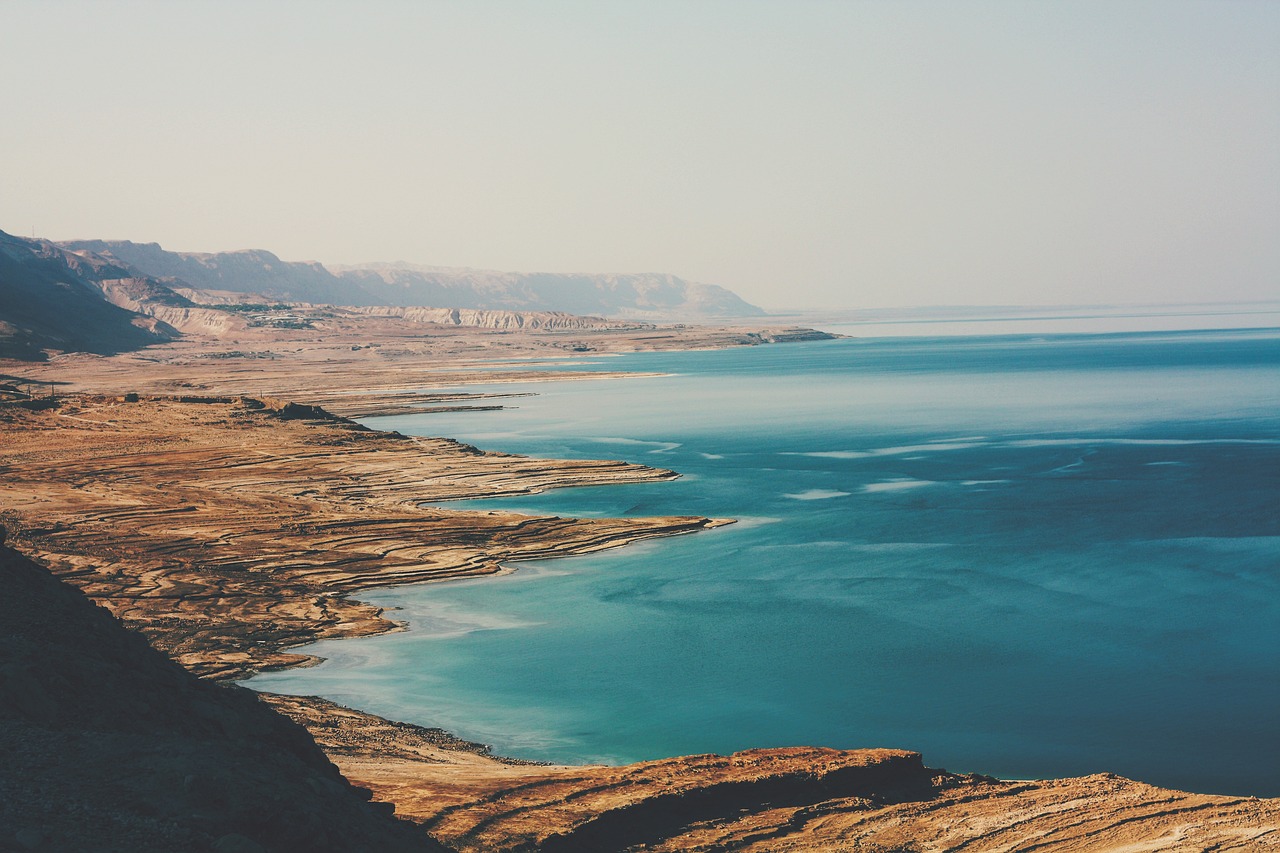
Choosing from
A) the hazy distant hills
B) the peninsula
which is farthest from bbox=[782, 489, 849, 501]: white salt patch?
the hazy distant hills

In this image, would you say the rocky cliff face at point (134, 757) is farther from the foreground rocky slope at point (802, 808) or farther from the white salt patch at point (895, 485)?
the white salt patch at point (895, 485)

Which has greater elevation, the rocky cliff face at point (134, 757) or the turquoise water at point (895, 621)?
the rocky cliff face at point (134, 757)

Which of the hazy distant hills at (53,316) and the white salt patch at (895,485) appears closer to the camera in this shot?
the white salt patch at (895,485)

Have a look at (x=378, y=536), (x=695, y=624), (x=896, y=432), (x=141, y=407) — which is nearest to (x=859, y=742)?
(x=695, y=624)

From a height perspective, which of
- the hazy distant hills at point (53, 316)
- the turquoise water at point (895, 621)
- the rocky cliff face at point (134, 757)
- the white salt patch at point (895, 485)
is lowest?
the turquoise water at point (895, 621)

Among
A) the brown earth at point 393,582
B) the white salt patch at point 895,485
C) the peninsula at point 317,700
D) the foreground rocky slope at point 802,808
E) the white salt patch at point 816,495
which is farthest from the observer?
the white salt patch at point 895,485

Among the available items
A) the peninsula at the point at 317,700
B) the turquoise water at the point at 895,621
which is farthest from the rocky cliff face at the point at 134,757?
→ the turquoise water at the point at 895,621

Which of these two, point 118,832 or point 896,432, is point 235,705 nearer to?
point 118,832
